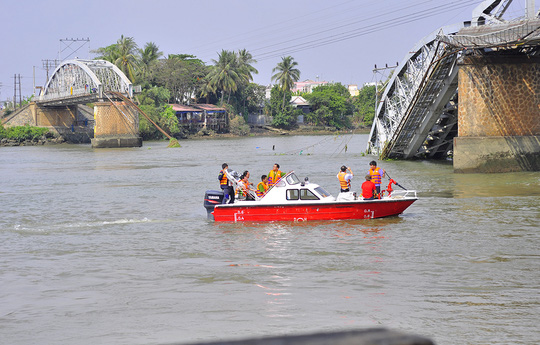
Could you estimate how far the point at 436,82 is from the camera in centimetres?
3750

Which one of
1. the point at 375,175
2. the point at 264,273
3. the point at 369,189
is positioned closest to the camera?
the point at 264,273

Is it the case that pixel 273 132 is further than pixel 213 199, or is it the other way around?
pixel 273 132

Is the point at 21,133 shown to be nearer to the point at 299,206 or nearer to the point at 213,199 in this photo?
the point at 213,199

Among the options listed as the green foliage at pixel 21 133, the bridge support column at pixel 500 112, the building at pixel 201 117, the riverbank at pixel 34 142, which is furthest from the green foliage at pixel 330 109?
the bridge support column at pixel 500 112

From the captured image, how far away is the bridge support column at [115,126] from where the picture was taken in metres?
88.8

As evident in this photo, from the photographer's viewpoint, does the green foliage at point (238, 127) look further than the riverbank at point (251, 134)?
Yes

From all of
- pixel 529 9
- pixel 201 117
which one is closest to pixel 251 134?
pixel 201 117

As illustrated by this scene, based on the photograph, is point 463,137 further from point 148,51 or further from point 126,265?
point 148,51

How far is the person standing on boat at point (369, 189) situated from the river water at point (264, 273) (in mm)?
956

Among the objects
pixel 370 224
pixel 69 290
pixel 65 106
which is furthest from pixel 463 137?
pixel 65 106

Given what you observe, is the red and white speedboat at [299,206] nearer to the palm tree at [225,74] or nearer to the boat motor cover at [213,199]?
the boat motor cover at [213,199]

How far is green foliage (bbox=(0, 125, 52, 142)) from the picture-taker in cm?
10369

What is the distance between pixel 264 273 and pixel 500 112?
23.7 metres

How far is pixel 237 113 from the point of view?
130125 millimetres
